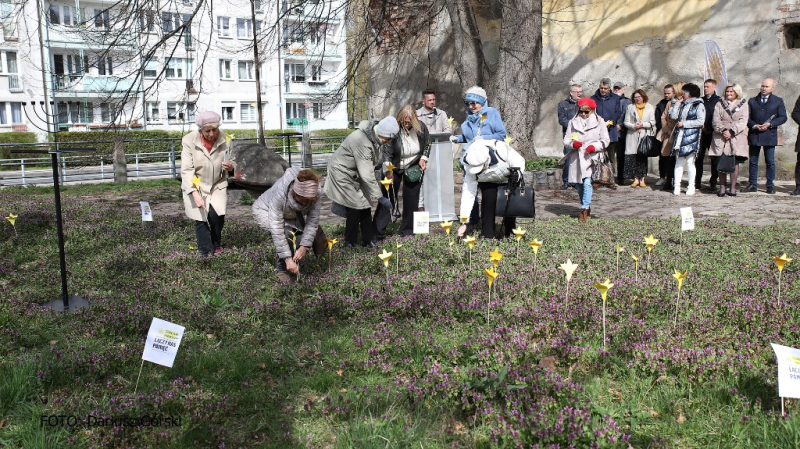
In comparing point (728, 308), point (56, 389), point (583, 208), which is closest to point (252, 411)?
point (56, 389)

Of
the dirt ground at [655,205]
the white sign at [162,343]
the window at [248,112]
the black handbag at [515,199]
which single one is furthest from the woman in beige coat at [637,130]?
the window at [248,112]

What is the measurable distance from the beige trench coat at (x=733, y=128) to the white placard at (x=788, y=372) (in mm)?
9231

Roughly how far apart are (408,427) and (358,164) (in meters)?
4.60

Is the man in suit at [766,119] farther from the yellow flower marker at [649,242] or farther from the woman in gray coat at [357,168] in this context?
the woman in gray coat at [357,168]

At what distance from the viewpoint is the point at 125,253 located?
793 cm

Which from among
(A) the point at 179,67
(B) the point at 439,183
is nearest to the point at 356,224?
(B) the point at 439,183

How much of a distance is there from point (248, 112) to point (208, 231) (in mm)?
45651

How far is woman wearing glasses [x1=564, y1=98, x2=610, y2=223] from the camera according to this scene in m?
9.92

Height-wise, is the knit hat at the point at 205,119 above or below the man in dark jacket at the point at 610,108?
below

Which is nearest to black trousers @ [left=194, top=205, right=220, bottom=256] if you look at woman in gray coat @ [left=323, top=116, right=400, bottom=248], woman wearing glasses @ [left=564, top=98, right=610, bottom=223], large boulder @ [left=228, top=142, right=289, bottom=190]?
woman in gray coat @ [left=323, top=116, right=400, bottom=248]

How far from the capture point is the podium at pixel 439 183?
9.34m

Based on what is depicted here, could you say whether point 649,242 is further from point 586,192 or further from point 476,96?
point 586,192

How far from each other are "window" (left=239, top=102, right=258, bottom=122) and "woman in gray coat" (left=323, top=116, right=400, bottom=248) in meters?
45.1

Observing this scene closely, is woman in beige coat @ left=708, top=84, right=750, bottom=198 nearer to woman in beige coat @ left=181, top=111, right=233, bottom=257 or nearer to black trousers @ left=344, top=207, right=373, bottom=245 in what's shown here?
black trousers @ left=344, top=207, right=373, bottom=245
